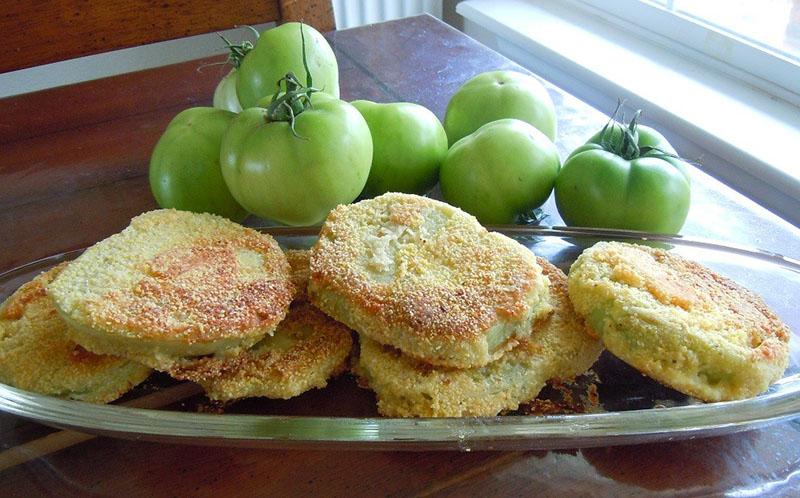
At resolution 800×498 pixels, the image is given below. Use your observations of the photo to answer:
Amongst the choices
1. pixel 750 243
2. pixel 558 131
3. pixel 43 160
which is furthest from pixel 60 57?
pixel 750 243

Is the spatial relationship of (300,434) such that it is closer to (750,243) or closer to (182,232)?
(182,232)

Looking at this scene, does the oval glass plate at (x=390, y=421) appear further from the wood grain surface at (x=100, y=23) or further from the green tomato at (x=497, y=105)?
the wood grain surface at (x=100, y=23)

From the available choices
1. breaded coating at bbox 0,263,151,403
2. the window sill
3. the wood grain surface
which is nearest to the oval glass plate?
breaded coating at bbox 0,263,151,403

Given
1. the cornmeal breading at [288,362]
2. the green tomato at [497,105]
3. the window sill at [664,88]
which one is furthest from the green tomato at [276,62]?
the window sill at [664,88]

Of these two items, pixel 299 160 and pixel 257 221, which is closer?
pixel 299 160

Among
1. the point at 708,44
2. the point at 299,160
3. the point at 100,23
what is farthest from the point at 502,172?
the point at 708,44

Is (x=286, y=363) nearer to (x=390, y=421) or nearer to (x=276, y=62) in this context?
(x=390, y=421)

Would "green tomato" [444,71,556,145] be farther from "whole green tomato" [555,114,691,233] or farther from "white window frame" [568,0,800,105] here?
"white window frame" [568,0,800,105]
